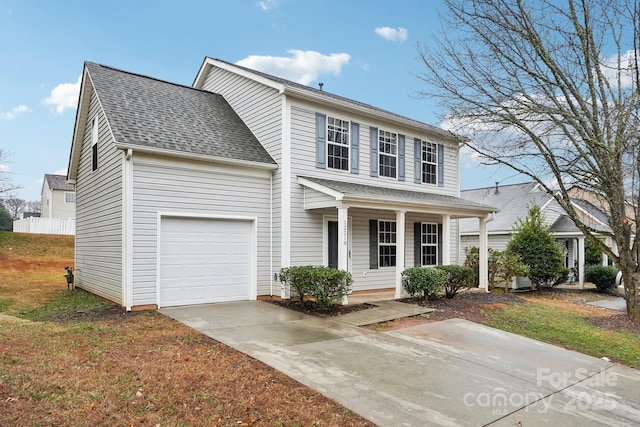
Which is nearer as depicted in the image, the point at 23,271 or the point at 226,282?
the point at 226,282

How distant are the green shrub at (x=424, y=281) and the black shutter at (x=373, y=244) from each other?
6.13ft

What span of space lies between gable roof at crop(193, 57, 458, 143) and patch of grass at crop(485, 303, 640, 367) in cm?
506

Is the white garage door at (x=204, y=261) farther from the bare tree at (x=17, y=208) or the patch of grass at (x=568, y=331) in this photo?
the bare tree at (x=17, y=208)

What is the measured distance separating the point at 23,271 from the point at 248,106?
14.3m

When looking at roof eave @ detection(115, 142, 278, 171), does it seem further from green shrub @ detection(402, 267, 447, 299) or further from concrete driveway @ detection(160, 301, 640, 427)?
green shrub @ detection(402, 267, 447, 299)

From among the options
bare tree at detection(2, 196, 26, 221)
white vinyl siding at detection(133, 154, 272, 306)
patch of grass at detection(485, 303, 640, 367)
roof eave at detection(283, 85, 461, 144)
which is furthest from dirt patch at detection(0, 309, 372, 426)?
bare tree at detection(2, 196, 26, 221)

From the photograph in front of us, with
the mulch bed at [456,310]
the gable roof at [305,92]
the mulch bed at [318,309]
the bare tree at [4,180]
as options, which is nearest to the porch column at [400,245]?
the mulch bed at [456,310]

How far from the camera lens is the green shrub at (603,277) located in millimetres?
17609

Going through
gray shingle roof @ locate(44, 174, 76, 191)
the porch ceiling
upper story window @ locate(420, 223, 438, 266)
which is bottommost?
upper story window @ locate(420, 223, 438, 266)

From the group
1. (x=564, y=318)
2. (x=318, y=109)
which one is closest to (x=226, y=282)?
(x=318, y=109)

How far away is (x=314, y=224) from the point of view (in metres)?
11.5

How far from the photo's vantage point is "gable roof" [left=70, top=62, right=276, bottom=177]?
31.2 feet

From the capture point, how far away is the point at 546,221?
789 inches

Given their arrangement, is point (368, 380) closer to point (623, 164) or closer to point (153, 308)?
point (153, 308)
